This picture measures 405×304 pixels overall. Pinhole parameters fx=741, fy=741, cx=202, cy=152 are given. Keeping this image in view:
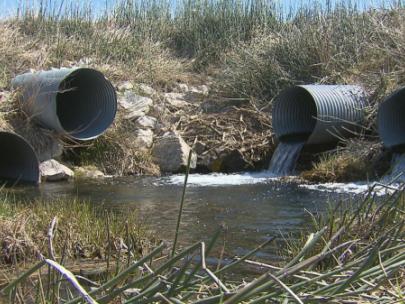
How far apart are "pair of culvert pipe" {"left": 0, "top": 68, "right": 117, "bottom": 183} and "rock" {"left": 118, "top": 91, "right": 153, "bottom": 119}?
771mm

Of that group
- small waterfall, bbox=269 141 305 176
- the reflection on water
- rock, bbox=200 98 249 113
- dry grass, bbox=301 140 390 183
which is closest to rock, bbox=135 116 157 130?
rock, bbox=200 98 249 113

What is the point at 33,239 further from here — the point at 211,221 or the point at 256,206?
the point at 256,206

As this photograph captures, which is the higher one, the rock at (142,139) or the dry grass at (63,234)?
the dry grass at (63,234)

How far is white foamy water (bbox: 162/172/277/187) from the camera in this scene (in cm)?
978

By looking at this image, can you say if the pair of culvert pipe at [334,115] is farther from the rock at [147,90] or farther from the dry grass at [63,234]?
the dry grass at [63,234]

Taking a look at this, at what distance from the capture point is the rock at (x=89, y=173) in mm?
10781

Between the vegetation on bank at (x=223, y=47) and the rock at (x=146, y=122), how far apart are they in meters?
0.78

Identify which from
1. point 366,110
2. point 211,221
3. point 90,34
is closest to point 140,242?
point 211,221

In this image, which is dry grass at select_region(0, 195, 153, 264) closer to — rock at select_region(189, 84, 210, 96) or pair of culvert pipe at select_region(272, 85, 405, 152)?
pair of culvert pipe at select_region(272, 85, 405, 152)

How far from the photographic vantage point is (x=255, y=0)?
57.3 feet

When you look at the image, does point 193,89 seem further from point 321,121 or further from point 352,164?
point 352,164

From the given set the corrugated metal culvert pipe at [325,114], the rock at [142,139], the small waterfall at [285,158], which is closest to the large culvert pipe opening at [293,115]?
the corrugated metal culvert pipe at [325,114]

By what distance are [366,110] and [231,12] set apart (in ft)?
25.1

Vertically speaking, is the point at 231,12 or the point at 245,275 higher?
the point at 231,12
